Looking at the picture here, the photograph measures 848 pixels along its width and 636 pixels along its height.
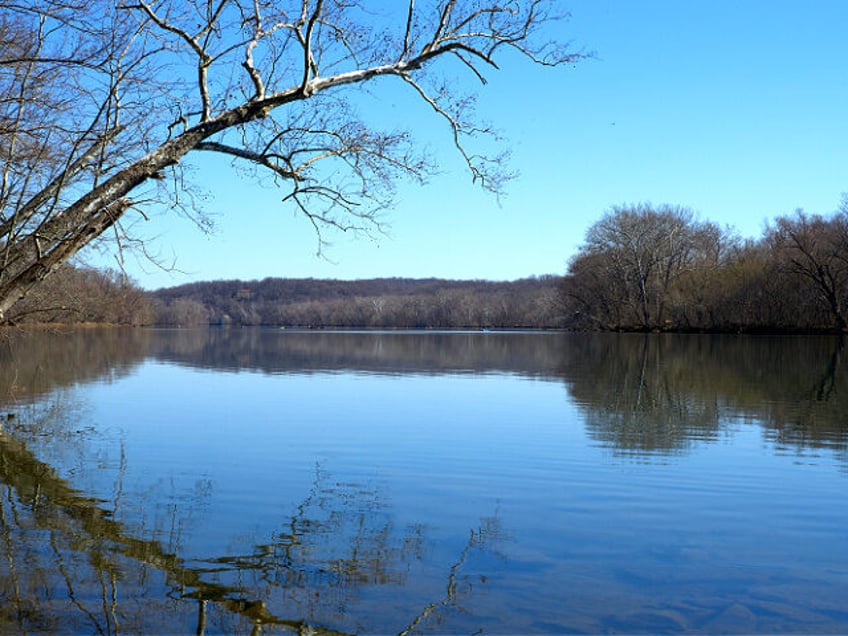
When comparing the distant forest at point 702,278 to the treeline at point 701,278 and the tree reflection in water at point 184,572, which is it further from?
the tree reflection in water at point 184,572

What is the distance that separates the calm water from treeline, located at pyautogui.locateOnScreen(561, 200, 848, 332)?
61183 millimetres

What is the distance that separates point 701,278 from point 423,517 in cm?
7585

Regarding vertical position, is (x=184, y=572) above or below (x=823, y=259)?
below

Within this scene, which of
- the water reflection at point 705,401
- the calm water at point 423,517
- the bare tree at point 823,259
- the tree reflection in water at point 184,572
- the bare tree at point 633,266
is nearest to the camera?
the tree reflection in water at point 184,572

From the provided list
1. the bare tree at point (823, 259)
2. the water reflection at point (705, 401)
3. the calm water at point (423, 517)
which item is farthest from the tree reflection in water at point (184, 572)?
the bare tree at point (823, 259)

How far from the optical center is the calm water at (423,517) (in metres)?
5.13

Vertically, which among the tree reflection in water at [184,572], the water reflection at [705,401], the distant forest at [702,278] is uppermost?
the distant forest at [702,278]

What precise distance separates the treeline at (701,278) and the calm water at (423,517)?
201 feet

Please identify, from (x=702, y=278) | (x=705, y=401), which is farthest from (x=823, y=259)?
(x=705, y=401)

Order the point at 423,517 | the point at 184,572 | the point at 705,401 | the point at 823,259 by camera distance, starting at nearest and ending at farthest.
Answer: the point at 184,572 → the point at 423,517 → the point at 705,401 → the point at 823,259

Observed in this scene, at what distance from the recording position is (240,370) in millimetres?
27781

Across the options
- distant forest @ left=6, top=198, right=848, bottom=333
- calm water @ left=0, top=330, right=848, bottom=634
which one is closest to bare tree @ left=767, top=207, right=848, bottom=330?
distant forest @ left=6, top=198, right=848, bottom=333

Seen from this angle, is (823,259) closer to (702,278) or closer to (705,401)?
(702,278)

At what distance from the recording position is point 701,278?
78062 millimetres
